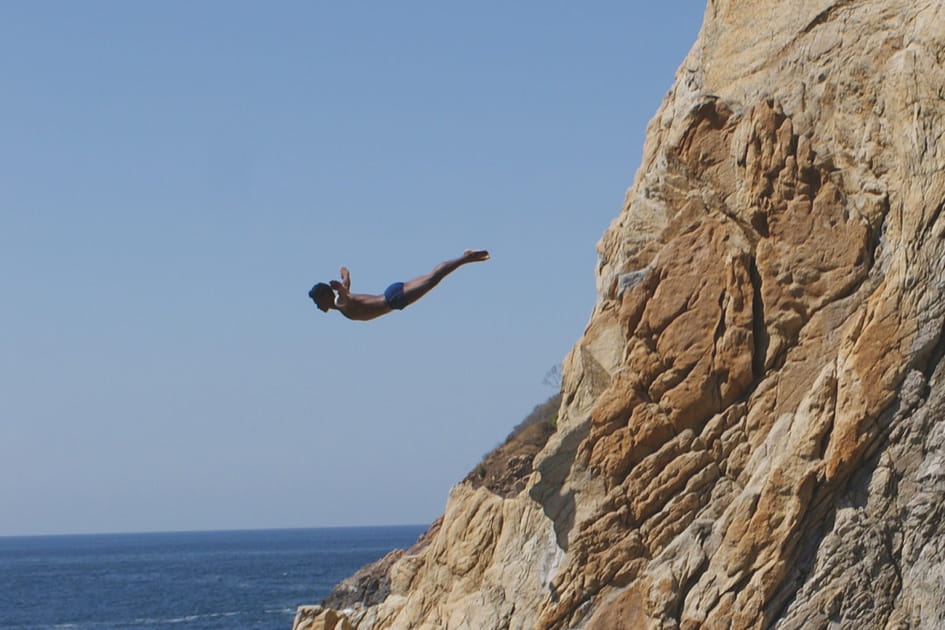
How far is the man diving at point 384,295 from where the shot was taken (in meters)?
16.1

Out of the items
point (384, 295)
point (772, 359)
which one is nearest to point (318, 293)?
point (384, 295)

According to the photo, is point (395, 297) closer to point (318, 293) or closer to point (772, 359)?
point (318, 293)

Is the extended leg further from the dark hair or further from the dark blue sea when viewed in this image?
the dark blue sea

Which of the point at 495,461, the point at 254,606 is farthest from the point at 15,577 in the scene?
the point at 495,461

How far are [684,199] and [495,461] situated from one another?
17.9 m

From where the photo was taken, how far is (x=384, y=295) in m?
16.3

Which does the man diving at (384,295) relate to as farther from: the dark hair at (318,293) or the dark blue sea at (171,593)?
the dark blue sea at (171,593)

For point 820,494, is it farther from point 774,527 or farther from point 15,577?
point 15,577

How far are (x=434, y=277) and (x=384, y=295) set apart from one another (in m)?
0.59

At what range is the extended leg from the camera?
16297 mm

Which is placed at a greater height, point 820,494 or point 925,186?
point 925,186

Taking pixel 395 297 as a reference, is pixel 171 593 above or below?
below

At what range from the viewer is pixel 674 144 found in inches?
703

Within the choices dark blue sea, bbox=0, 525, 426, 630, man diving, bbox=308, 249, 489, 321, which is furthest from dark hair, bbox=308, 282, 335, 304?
dark blue sea, bbox=0, 525, 426, 630
